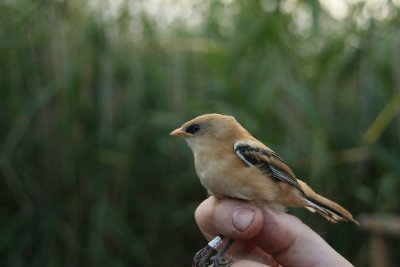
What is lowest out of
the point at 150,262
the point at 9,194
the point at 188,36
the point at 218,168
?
the point at 150,262

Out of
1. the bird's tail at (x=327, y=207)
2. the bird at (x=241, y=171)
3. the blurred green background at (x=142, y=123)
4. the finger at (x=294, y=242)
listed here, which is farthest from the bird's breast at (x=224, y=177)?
the blurred green background at (x=142, y=123)

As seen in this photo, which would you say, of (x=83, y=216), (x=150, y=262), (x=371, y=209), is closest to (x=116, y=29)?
(x=83, y=216)

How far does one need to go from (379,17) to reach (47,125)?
1.94m

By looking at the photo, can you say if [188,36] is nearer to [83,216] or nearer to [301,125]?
[301,125]

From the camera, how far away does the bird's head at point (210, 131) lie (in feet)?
6.17

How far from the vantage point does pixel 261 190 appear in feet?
5.89

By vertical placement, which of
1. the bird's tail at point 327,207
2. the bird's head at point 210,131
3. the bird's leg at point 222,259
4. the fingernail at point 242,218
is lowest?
the bird's leg at point 222,259

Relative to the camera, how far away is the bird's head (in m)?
1.88

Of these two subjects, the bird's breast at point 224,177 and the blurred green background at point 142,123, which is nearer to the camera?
the bird's breast at point 224,177

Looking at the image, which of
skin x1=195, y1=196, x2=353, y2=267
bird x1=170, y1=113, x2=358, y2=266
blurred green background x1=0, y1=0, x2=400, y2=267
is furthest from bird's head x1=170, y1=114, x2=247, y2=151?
blurred green background x1=0, y1=0, x2=400, y2=267

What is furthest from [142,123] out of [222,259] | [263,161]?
[222,259]

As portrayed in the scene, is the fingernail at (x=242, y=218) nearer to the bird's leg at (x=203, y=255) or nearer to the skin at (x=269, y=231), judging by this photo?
the skin at (x=269, y=231)

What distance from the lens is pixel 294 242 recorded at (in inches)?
69.8

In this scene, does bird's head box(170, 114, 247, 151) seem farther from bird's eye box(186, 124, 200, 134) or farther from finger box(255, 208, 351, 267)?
finger box(255, 208, 351, 267)
